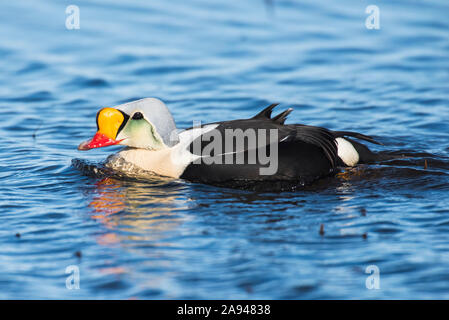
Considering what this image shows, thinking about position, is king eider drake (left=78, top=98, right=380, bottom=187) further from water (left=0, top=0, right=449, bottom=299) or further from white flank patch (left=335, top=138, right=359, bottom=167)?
water (left=0, top=0, right=449, bottom=299)

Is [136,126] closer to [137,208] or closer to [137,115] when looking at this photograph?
[137,115]

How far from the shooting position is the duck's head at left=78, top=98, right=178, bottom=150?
6902 mm

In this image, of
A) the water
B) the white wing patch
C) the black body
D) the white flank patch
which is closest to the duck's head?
the white wing patch

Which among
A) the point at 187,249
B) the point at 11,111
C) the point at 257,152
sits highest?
the point at 11,111

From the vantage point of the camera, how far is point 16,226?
231 inches

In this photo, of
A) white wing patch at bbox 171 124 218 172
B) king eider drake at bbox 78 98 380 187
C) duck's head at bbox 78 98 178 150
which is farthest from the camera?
duck's head at bbox 78 98 178 150

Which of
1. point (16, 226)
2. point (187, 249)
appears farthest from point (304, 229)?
point (16, 226)

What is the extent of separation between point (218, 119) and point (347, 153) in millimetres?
2432

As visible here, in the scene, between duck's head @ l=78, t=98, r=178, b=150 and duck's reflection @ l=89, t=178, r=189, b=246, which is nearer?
duck's reflection @ l=89, t=178, r=189, b=246

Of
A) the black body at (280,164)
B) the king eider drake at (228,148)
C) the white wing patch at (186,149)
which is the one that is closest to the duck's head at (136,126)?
the king eider drake at (228,148)

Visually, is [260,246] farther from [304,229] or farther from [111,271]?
[111,271]

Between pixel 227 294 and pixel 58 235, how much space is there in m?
1.62
